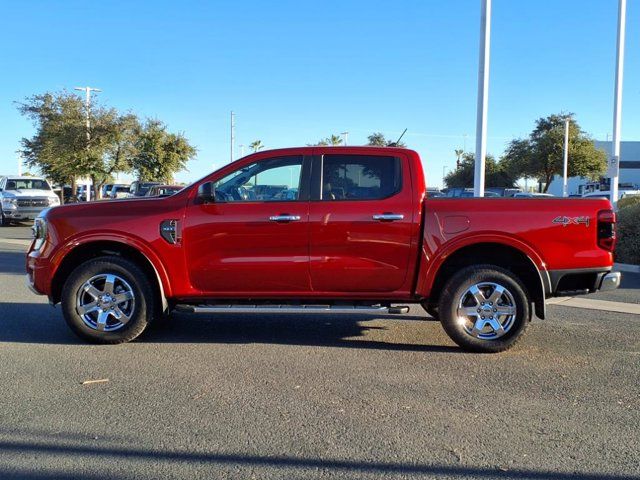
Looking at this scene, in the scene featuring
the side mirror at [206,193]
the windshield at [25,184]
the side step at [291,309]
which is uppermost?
the windshield at [25,184]

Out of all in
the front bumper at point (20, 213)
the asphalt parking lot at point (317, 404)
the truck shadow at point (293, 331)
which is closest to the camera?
the asphalt parking lot at point (317, 404)

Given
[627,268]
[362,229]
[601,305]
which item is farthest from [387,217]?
[627,268]

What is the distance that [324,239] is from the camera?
5734 mm

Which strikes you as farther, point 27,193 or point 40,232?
point 27,193

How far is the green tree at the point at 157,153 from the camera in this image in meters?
36.2

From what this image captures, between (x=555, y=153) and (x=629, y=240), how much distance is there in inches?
1324

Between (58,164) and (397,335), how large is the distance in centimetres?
3136

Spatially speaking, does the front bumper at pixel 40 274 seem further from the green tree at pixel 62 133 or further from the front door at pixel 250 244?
the green tree at pixel 62 133

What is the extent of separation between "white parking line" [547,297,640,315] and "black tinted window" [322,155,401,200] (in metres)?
3.92

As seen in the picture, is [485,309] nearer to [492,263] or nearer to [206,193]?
[492,263]

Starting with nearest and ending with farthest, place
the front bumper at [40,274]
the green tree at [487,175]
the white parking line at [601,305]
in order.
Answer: the front bumper at [40,274] → the white parking line at [601,305] → the green tree at [487,175]

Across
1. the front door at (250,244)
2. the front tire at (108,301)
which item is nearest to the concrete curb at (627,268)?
the front door at (250,244)

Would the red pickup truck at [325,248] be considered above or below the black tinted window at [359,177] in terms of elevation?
below

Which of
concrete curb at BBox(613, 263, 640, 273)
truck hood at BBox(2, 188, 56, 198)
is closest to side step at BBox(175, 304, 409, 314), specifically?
concrete curb at BBox(613, 263, 640, 273)
